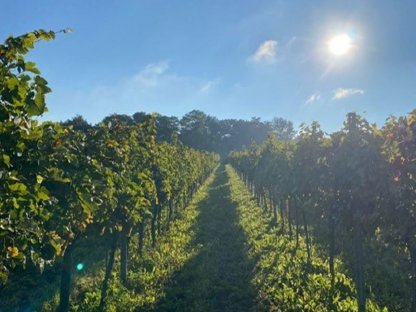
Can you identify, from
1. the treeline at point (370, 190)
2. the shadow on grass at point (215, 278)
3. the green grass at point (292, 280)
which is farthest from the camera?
the shadow on grass at point (215, 278)

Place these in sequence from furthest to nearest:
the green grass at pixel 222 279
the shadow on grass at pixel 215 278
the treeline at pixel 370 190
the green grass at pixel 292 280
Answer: the shadow on grass at pixel 215 278
the green grass at pixel 222 279
the green grass at pixel 292 280
the treeline at pixel 370 190

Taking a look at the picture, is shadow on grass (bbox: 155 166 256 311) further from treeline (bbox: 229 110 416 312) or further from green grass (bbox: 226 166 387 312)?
treeline (bbox: 229 110 416 312)

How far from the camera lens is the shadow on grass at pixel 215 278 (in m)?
14.1

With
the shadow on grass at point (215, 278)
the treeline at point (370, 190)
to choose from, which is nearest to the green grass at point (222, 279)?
the shadow on grass at point (215, 278)

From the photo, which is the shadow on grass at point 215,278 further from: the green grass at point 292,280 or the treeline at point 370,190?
the treeline at point 370,190

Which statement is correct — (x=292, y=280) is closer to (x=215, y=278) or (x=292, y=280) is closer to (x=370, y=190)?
(x=215, y=278)

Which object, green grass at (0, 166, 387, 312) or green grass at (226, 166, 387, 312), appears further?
green grass at (0, 166, 387, 312)

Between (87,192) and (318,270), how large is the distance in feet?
43.6

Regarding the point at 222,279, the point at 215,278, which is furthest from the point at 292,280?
the point at 215,278

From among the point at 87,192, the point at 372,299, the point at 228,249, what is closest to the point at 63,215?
the point at 87,192

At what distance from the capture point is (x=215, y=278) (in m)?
16.6

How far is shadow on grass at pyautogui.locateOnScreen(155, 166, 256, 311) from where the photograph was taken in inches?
557

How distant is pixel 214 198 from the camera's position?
42344 mm

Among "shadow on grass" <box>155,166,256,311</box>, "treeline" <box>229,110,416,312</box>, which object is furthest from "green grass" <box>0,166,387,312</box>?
"treeline" <box>229,110,416,312</box>
